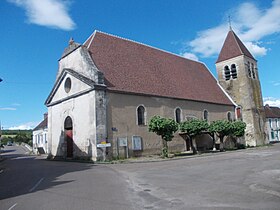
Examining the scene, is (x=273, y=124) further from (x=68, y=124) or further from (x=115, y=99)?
(x=68, y=124)

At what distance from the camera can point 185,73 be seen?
97.3 ft

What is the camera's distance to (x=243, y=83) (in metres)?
32.8

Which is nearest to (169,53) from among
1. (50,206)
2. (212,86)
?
(212,86)

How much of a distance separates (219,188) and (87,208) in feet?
12.7

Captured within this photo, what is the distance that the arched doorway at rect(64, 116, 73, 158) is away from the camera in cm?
2244

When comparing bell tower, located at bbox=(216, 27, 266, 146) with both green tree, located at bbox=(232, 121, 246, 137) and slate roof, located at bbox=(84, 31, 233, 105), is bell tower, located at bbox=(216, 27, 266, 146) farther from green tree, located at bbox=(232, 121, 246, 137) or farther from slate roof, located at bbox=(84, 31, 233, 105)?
green tree, located at bbox=(232, 121, 246, 137)

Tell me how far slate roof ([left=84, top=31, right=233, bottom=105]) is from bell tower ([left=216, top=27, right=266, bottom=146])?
213cm

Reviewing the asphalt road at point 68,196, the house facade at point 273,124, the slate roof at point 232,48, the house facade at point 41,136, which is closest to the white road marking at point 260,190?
the asphalt road at point 68,196

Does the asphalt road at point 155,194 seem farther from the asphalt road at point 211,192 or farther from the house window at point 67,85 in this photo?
the house window at point 67,85

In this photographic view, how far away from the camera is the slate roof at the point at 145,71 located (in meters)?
21.8

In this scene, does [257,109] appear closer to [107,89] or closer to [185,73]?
[185,73]

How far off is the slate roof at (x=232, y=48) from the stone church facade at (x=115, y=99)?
849cm

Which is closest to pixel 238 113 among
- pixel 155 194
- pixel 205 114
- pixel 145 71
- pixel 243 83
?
pixel 243 83

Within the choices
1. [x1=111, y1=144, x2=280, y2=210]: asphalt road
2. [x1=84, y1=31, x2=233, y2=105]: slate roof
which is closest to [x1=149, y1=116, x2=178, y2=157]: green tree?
[x1=84, y1=31, x2=233, y2=105]: slate roof
